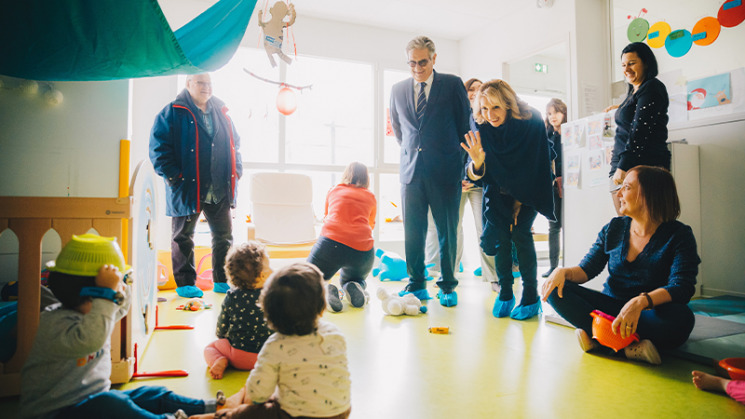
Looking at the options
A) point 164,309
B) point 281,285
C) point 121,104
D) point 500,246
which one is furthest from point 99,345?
point 500,246

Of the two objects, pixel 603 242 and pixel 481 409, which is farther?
pixel 603 242

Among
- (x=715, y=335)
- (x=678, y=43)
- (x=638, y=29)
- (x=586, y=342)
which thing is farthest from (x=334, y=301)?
(x=638, y=29)

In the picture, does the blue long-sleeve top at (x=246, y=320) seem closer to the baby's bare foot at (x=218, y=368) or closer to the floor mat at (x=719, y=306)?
the baby's bare foot at (x=218, y=368)

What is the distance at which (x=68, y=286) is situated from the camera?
3.09 ft

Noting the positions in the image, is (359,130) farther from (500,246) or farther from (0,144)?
(0,144)

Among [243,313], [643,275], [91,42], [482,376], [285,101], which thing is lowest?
[482,376]

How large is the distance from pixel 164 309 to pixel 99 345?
165cm

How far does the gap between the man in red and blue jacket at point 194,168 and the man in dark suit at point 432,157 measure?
47.0 inches

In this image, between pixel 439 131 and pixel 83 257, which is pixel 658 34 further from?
pixel 83 257

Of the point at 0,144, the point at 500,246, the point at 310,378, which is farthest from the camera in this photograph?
the point at 500,246

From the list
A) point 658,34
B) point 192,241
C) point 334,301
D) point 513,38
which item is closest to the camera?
point 334,301

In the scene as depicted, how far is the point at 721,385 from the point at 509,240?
112 centimetres

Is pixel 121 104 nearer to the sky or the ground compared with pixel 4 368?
nearer to the sky

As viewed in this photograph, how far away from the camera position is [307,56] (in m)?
4.48
